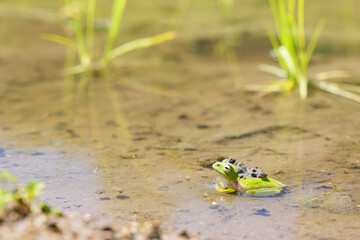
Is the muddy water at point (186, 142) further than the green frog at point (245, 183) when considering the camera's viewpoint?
No

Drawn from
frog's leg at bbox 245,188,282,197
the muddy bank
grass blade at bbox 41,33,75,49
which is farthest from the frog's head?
grass blade at bbox 41,33,75,49

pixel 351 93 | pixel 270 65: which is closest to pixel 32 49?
pixel 270 65

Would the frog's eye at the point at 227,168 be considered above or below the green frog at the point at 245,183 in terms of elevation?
above

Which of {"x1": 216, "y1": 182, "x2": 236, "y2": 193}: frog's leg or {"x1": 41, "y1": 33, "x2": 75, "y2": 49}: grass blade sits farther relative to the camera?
{"x1": 41, "y1": 33, "x2": 75, "y2": 49}: grass blade

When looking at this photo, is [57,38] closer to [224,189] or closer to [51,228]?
[224,189]

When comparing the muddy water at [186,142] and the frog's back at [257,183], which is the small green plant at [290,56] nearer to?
the muddy water at [186,142]

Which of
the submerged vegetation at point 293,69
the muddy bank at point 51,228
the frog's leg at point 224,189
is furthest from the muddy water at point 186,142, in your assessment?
the muddy bank at point 51,228

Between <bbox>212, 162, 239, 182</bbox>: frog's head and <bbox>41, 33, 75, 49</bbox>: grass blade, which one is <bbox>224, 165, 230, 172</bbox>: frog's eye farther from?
<bbox>41, 33, 75, 49</bbox>: grass blade

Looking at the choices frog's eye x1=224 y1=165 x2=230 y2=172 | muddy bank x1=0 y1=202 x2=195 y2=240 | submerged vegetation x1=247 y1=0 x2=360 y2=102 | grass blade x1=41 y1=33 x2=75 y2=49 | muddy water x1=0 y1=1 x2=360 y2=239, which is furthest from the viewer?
grass blade x1=41 y1=33 x2=75 y2=49
